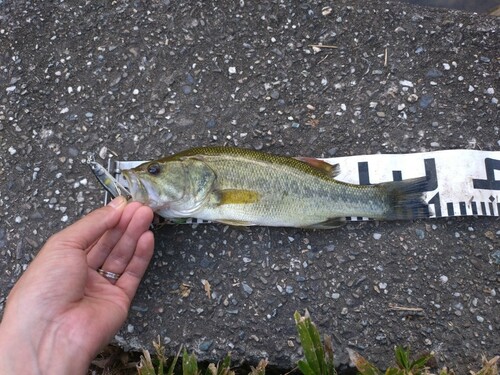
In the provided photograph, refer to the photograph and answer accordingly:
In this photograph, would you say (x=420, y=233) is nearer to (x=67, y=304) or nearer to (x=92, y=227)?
(x=92, y=227)

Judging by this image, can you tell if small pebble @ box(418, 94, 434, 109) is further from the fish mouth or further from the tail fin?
the fish mouth

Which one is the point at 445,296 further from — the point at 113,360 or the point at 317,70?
the point at 113,360

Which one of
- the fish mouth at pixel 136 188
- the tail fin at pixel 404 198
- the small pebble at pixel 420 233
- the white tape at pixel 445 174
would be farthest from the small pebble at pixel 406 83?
the fish mouth at pixel 136 188

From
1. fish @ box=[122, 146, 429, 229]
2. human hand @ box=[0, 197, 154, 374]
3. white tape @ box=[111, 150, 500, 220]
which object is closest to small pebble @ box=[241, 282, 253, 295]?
fish @ box=[122, 146, 429, 229]

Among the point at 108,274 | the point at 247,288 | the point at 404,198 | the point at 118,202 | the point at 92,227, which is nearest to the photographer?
the point at 92,227

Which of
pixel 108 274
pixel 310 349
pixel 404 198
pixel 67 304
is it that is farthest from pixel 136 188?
pixel 404 198

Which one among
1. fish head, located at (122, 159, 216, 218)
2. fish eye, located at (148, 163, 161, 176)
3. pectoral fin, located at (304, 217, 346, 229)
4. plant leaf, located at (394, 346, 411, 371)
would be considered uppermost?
fish eye, located at (148, 163, 161, 176)

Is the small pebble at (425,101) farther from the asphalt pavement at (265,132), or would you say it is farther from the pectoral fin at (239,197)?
the pectoral fin at (239,197)
